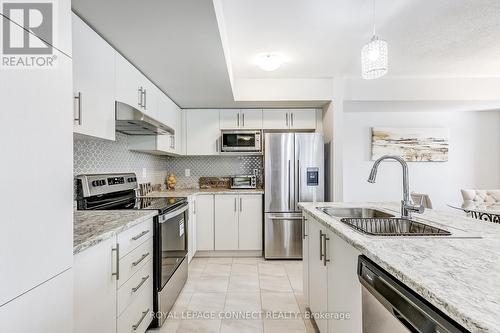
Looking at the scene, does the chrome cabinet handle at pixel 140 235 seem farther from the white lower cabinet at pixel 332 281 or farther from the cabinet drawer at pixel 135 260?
the white lower cabinet at pixel 332 281

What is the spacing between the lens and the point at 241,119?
4.13 m

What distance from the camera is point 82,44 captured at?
1.69m

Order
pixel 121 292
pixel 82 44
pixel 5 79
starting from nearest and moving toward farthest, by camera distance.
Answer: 1. pixel 5 79
2. pixel 121 292
3. pixel 82 44

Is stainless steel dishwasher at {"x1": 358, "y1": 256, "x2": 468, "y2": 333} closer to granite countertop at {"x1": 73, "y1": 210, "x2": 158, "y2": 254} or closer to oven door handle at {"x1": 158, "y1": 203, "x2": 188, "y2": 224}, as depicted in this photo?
granite countertop at {"x1": 73, "y1": 210, "x2": 158, "y2": 254}

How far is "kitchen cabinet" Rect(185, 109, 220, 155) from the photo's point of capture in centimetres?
413

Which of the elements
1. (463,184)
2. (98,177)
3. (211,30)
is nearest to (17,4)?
(211,30)

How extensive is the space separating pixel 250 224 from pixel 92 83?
265 centimetres

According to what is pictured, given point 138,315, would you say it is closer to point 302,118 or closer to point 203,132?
point 203,132

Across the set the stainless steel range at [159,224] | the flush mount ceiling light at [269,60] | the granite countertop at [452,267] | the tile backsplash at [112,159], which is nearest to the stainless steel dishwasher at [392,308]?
the granite countertop at [452,267]

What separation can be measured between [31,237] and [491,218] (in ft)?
11.9

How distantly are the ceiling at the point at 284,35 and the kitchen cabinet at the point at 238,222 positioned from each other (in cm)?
139

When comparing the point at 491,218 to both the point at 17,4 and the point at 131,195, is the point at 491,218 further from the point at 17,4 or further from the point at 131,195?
the point at 17,4

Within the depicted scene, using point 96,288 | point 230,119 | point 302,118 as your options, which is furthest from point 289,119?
point 96,288

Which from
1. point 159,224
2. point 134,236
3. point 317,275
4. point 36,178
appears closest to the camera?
point 36,178
